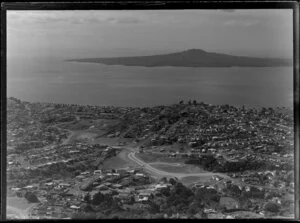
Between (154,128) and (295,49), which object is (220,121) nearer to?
(154,128)

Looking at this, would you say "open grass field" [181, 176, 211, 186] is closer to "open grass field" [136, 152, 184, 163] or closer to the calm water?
"open grass field" [136, 152, 184, 163]

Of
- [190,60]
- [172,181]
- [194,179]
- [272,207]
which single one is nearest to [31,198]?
[172,181]

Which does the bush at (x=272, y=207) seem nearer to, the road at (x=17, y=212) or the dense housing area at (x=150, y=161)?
the dense housing area at (x=150, y=161)

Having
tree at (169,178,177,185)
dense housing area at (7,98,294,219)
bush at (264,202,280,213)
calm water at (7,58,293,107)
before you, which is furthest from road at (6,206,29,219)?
bush at (264,202,280,213)

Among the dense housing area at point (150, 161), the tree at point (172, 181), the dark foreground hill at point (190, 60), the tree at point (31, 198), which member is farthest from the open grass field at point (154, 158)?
the tree at point (31, 198)

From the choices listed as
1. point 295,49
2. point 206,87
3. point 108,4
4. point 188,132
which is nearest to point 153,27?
point 108,4

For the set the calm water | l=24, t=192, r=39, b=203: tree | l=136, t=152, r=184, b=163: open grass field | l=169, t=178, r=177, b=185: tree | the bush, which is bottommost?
the bush

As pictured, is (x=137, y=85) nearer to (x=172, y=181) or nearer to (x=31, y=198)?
(x=172, y=181)
